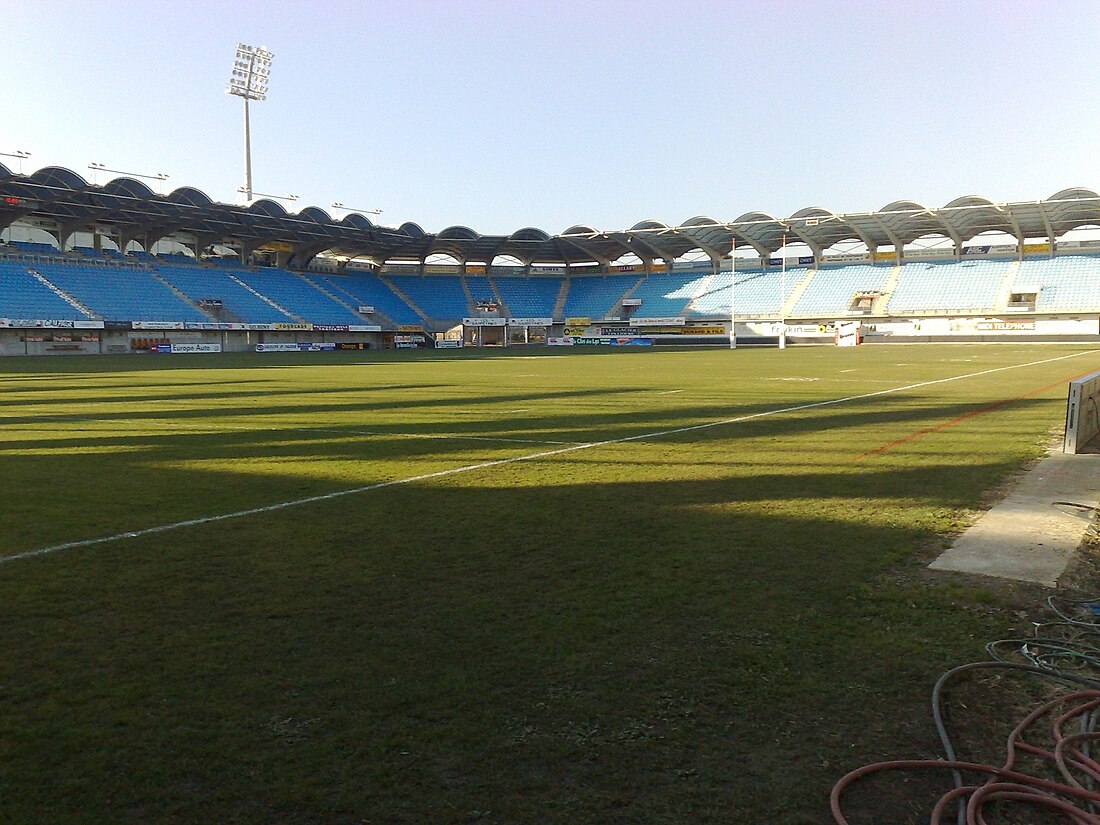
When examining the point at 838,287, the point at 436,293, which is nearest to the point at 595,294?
the point at 436,293

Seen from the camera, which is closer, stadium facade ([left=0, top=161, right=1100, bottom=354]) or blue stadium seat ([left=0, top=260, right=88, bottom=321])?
blue stadium seat ([left=0, top=260, right=88, bottom=321])

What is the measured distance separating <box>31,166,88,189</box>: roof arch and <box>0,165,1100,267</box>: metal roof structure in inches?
2.7

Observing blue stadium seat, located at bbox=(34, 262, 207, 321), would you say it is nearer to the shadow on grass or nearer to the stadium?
the stadium

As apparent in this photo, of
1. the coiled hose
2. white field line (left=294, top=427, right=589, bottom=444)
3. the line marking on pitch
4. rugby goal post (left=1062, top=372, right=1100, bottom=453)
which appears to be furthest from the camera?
white field line (left=294, top=427, right=589, bottom=444)

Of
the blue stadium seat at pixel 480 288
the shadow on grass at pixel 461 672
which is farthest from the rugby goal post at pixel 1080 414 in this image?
the blue stadium seat at pixel 480 288

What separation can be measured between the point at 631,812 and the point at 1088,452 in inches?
392

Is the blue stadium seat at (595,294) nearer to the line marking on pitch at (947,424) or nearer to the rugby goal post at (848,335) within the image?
the rugby goal post at (848,335)

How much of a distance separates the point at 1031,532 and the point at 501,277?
86800 millimetres

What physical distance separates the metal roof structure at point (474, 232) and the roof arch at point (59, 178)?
2.7 inches

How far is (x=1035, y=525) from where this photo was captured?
6.54 meters

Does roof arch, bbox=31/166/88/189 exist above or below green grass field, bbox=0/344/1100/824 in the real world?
above

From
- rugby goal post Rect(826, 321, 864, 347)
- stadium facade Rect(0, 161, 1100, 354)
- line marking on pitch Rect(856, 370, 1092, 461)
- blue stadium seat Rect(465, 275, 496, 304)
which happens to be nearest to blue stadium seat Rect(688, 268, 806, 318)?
stadium facade Rect(0, 161, 1100, 354)

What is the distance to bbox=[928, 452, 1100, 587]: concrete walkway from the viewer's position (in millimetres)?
5438

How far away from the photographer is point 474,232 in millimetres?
81250
